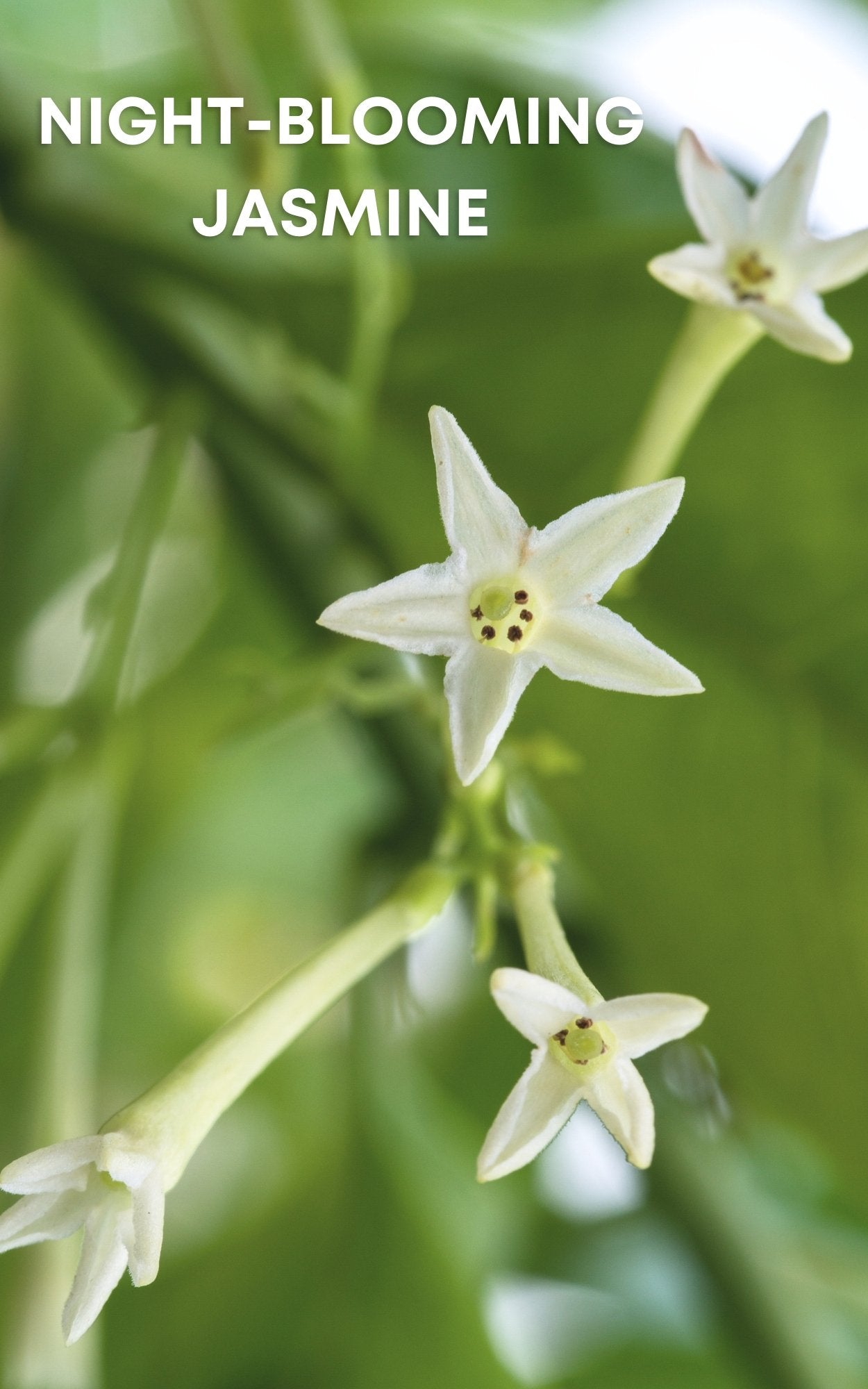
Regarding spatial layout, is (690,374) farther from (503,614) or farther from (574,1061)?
(574,1061)

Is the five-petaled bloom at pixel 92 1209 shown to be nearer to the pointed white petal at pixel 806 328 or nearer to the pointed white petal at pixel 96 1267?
the pointed white petal at pixel 96 1267

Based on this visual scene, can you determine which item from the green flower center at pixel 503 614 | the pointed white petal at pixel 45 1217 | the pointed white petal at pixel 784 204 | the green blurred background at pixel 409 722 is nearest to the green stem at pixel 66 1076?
the green blurred background at pixel 409 722

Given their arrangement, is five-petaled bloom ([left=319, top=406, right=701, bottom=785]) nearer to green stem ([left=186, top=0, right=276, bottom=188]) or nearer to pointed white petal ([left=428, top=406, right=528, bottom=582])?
pointed white petal ([left=428, top=406, right=528, bottom=582])

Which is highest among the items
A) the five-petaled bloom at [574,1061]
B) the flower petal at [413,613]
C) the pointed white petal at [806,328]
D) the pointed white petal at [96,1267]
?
the pointed white petal at [806,328]

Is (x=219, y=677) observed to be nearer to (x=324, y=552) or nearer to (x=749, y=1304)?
(x=324, y=552)

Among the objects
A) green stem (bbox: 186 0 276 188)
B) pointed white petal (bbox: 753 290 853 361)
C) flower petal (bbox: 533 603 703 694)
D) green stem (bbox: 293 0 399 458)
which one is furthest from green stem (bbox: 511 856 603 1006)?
green stem (bbox: 186 0 276 188)

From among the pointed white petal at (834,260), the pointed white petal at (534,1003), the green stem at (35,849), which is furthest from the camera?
the green stem at (35,849)
